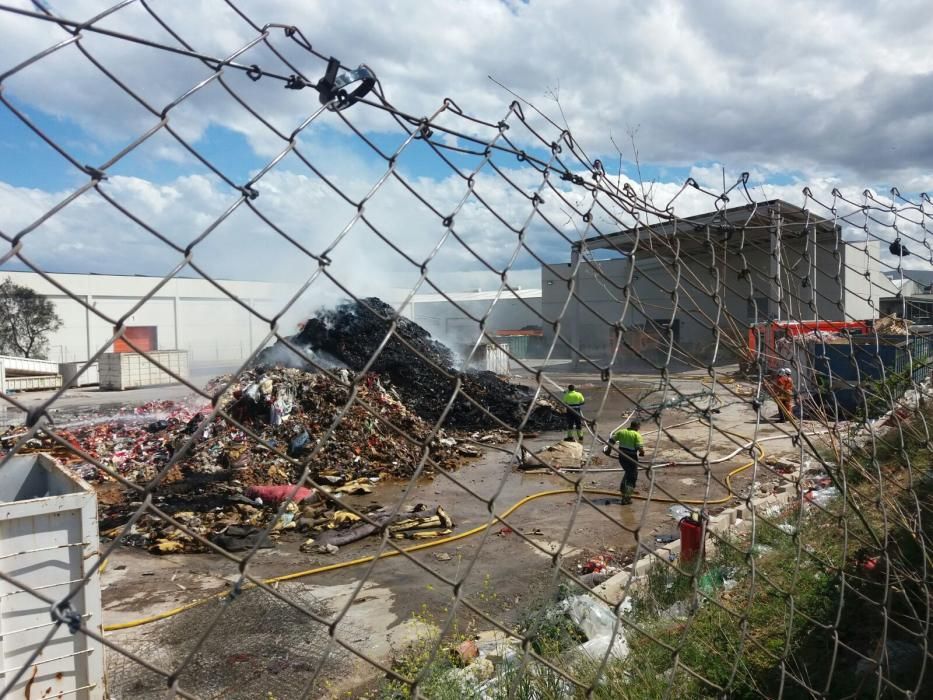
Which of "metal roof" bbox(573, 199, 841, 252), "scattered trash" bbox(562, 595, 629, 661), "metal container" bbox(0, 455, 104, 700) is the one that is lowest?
"scattered trash" bbox(562, 595, 629, 661)

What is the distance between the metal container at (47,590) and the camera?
6.71 feet

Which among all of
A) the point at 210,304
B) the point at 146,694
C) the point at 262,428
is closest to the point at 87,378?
the point at 210,304

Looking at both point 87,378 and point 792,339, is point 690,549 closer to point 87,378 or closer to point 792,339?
point 792,339

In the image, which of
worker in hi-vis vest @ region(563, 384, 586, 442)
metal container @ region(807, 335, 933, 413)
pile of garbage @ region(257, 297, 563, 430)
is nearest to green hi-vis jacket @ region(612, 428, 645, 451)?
worker in hi-vis vest @ region(563, 384, 586, 442)

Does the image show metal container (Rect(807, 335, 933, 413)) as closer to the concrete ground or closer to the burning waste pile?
the concrete ground

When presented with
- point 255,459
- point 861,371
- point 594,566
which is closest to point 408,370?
point 255,459

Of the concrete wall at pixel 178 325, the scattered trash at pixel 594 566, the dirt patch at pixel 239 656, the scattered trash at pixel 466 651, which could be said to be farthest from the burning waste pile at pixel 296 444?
the concrete wall at pixel 178 325

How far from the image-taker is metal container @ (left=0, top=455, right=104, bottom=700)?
204cm

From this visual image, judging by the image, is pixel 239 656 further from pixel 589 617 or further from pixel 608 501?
pixel 608 501

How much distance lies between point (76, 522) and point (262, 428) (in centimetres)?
952

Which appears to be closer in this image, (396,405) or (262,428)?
(262,428)

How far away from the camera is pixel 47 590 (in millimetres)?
2008

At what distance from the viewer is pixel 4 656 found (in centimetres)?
203

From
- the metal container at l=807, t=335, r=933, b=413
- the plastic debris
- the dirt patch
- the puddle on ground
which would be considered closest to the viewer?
the metal container at l=807, t=335, r=933, b=413
